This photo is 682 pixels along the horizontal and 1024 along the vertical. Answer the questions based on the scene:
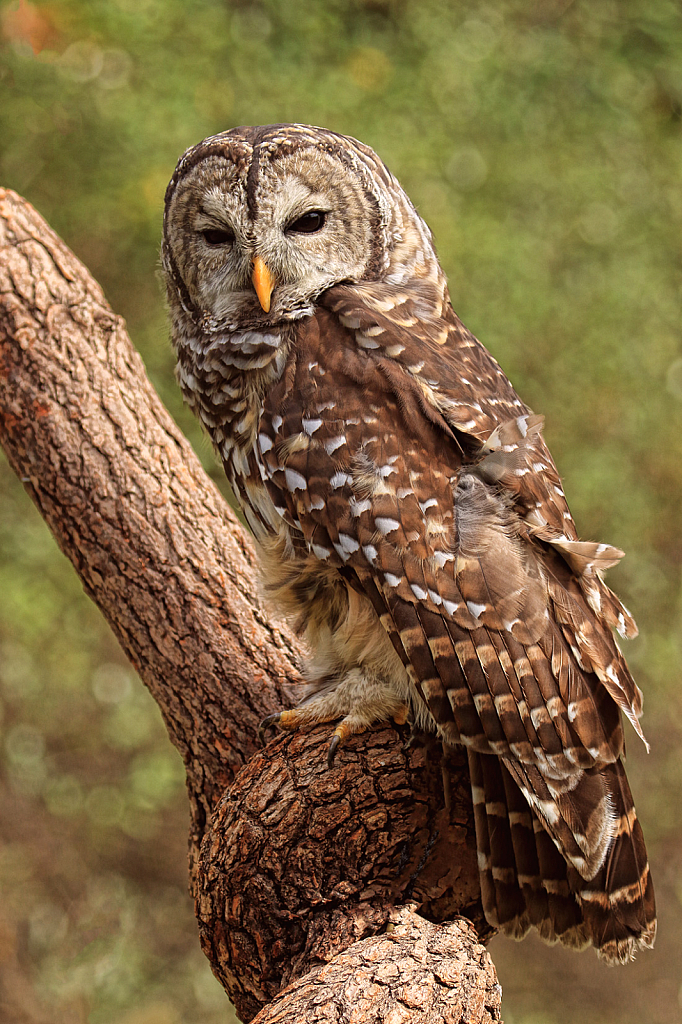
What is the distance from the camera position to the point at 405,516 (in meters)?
1.39

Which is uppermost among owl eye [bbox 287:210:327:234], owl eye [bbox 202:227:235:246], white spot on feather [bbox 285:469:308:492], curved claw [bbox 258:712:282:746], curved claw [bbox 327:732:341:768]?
owl eye [bbox 202:227:235:246]

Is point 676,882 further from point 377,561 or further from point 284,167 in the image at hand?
point 284,167

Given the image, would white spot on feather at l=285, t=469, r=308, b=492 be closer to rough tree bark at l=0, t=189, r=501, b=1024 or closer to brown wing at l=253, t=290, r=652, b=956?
brown wing at l=253, t=290, r=652, b=956

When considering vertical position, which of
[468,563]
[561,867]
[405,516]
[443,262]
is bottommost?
[561,867]

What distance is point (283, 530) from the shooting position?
1594 millimetres

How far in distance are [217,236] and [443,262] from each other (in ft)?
5.99

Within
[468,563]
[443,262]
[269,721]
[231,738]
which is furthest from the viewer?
[443,262]

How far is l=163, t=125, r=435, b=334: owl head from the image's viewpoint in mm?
1566

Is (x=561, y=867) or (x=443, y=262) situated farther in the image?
(x=443, y=262)

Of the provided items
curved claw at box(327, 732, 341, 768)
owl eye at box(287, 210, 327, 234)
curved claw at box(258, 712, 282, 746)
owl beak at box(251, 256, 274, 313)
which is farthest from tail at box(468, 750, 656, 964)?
owl eye at box(287, 210, 327, 234)

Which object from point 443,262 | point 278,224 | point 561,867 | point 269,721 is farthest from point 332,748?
point 443,262

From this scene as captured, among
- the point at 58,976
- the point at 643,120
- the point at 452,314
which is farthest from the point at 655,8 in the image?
the point at 58,976

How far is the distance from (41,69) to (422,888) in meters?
2.97

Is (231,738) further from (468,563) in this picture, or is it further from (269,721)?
(468,563)
